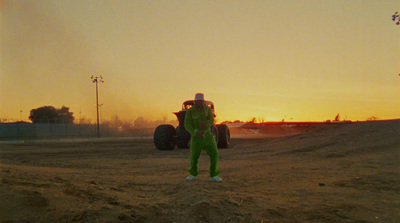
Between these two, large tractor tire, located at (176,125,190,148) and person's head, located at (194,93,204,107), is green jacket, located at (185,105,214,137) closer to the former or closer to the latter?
person's head, located at (194,93,204,107)

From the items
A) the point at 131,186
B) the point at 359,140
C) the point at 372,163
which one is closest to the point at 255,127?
the point at 359,140

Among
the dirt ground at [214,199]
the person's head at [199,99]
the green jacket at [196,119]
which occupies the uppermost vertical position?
the person's head at [199,99]

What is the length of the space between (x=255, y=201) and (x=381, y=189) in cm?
272

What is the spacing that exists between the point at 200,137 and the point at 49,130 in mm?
48848

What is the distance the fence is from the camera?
46.6 meters

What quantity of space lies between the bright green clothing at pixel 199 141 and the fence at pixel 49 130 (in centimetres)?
4084

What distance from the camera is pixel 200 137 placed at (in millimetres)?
6938

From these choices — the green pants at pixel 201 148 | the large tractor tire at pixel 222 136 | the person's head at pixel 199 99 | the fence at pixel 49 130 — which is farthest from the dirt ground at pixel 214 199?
the fence at pixel 49 130

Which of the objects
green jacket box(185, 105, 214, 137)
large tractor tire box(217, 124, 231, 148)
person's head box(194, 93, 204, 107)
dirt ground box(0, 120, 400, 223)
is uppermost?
person's head box(194, 93, 204, 107)

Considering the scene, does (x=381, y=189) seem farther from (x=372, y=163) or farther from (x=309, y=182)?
(x=372, y=163)

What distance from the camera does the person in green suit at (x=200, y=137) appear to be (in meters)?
6.98

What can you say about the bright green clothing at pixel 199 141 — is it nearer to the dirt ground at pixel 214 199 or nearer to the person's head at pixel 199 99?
the person's head at pixel 199 99

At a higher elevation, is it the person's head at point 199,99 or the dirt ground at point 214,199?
the person's head at point 199,99

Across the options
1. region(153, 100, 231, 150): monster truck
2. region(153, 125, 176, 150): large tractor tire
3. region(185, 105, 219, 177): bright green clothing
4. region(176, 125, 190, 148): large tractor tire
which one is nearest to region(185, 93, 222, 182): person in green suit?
region(185, 105, 219, 177): bright green clothing
